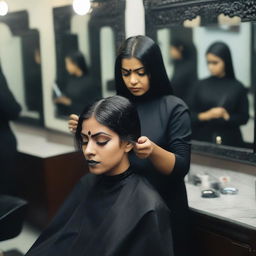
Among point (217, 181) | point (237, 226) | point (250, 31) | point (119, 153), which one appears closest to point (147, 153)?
point (119, 153)

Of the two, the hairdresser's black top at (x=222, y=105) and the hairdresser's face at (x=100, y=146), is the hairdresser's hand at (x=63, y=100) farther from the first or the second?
the hairdresser's face at (x=100, y=146)

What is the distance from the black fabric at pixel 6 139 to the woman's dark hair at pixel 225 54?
129 centimetres

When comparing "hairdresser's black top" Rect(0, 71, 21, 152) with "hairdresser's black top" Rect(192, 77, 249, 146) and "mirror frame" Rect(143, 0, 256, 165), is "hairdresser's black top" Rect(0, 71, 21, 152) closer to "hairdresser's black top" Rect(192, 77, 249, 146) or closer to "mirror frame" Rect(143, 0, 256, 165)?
"mirror frame" Rect(143, 0, 256, 165)

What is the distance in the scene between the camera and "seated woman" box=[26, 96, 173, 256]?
1528mm

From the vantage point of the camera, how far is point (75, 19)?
10.0ft

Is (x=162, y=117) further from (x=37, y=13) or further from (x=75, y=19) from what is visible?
(x=37, y=13)

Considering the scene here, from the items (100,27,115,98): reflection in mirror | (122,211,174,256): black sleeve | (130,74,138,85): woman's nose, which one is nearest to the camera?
(122,211,174,256): black sleeve

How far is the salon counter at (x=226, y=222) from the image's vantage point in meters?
1.81

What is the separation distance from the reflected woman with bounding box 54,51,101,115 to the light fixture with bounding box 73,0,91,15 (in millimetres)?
284

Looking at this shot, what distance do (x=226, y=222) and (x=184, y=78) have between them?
3.04 ft

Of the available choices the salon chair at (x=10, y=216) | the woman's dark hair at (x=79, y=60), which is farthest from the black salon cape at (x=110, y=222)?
the woman's dark hair at (x=79, y=60)

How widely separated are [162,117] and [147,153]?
297 millimetres

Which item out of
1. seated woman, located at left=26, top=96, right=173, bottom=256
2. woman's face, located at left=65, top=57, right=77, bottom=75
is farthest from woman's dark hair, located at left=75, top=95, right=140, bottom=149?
woman's face, located at left=65, top=57, right=77, bottom=75

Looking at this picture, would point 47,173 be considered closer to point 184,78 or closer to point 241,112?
point 184,78
